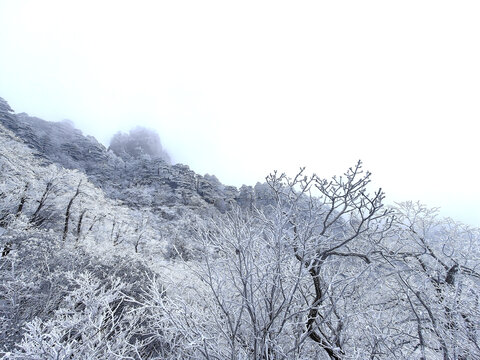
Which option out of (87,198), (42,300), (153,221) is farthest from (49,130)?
(42,300)

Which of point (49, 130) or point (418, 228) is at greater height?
point (418, 228)

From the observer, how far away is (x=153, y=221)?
124ft

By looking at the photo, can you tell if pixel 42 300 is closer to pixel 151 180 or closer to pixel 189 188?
pixel 189 188

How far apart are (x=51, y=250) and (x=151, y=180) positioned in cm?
4833

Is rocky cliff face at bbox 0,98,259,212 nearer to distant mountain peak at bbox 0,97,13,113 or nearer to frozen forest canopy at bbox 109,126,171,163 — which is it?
distant mountain peak at bbox 0,97,13,113

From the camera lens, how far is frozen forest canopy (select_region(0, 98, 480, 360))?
3389mm

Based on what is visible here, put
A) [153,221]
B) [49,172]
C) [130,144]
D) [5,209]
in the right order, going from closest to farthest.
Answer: [5,209] → [49,172] → [153,221] → [130,144]

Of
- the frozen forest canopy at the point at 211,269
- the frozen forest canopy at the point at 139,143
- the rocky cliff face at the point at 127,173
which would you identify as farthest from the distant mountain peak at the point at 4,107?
the frozen forest canopy at the point at 139,143

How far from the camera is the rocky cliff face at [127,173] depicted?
170 ft

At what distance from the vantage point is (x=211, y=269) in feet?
12.4

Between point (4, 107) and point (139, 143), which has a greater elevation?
point (139, 143)

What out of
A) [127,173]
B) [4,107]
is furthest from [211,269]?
[4,107]

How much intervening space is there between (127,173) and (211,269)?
6752 centimetres

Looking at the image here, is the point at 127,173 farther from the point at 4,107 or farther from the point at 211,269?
the point at 211,269
